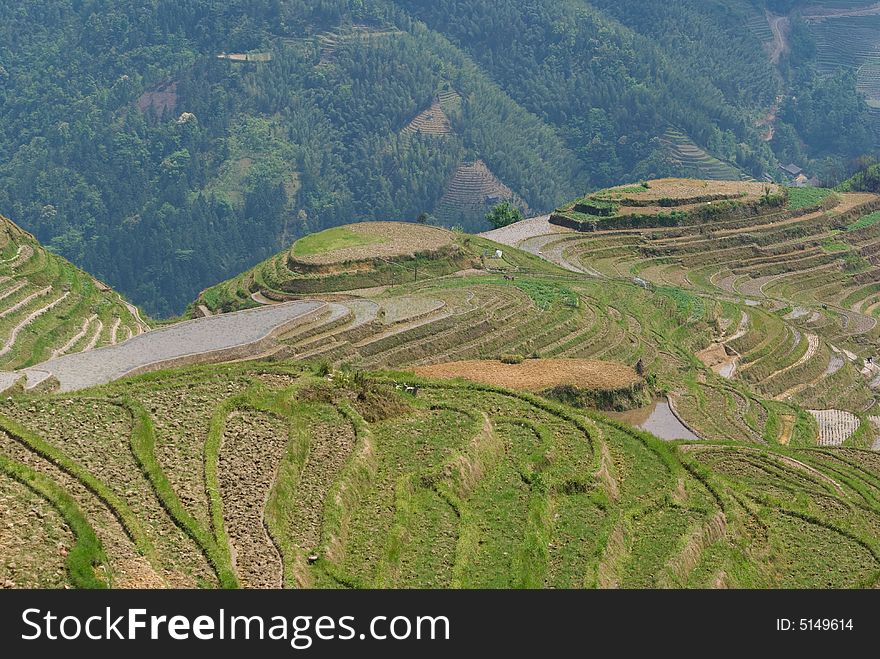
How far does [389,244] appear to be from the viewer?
64.5 meters

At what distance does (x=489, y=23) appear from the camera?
643 ft

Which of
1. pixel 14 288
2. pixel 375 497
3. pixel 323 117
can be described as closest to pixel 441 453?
pixel 375 497

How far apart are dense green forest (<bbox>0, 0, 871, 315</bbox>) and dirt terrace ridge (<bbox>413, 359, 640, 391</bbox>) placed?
8708 centimetres

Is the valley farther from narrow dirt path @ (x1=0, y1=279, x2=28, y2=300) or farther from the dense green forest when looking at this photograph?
the dense green forest

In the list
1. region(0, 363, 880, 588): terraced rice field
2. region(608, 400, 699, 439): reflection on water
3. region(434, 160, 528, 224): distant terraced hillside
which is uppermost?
region(0, 363, 880, 588): terraced rice field

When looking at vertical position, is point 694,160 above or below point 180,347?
below

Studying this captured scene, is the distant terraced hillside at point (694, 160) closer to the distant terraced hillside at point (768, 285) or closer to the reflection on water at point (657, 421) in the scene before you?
the distant terraced hillside at point (768, 285)

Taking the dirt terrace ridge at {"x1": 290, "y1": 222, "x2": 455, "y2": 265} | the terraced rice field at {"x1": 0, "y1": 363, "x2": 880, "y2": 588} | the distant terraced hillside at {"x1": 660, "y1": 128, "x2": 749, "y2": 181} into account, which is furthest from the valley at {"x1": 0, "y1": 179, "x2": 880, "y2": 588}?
the distant terraced hillside at {"x1": 660, "y1": 128, "x2": 749, "y2": 181}

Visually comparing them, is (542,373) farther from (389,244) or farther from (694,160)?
(694,160)

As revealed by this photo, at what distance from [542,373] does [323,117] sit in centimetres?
13291

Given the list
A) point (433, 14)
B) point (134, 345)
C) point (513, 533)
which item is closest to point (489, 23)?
point (433, 14)

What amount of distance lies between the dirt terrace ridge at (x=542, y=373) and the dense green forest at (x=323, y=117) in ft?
286

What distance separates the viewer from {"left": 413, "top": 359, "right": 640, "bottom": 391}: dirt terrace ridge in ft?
124

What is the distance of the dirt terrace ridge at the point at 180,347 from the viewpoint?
32938mm
